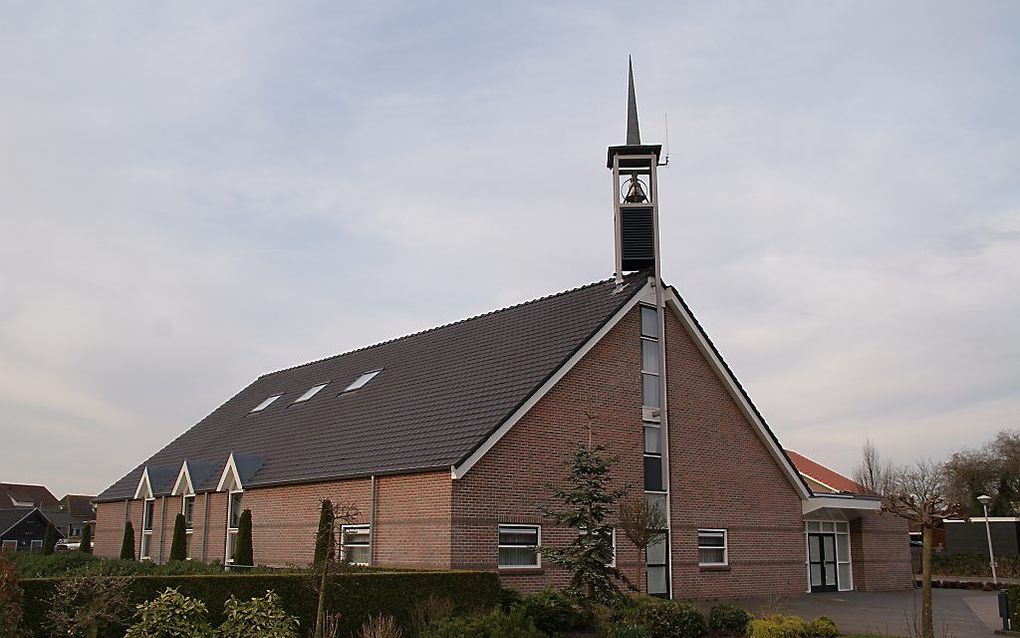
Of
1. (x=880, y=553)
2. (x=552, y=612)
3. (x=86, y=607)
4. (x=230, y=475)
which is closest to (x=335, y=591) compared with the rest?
(x=552, y=612)

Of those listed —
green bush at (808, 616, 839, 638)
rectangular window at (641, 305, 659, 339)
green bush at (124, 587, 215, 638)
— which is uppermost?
rectangular window at (641, 305, 659, 339)

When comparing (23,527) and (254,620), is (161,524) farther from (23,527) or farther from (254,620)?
(23,527)

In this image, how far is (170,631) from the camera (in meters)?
13.4

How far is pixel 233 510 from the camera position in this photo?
28.2 m

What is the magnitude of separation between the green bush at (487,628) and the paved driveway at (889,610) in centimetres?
623

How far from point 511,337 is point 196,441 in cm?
1799

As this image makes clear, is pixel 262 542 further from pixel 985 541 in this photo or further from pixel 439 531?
pixel 985 541

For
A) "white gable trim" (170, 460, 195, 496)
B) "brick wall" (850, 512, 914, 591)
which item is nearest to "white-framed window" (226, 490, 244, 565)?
"white gable trim" (170, 460, 195, 496)

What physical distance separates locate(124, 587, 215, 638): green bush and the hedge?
32cm

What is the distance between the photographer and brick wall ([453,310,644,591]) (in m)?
19.4

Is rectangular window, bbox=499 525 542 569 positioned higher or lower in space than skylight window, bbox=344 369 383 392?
lower

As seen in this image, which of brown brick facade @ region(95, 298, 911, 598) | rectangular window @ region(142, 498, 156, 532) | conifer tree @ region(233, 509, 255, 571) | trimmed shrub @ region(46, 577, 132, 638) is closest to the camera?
trimmed shrub @ region(46, 577, 132, 638)

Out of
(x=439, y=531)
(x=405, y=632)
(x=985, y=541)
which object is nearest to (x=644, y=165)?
(x=439, y=531)

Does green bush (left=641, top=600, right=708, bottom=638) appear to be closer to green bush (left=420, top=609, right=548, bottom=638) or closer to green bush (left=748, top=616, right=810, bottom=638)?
green bush (left=748, top=616, right=810, bottom=638)
